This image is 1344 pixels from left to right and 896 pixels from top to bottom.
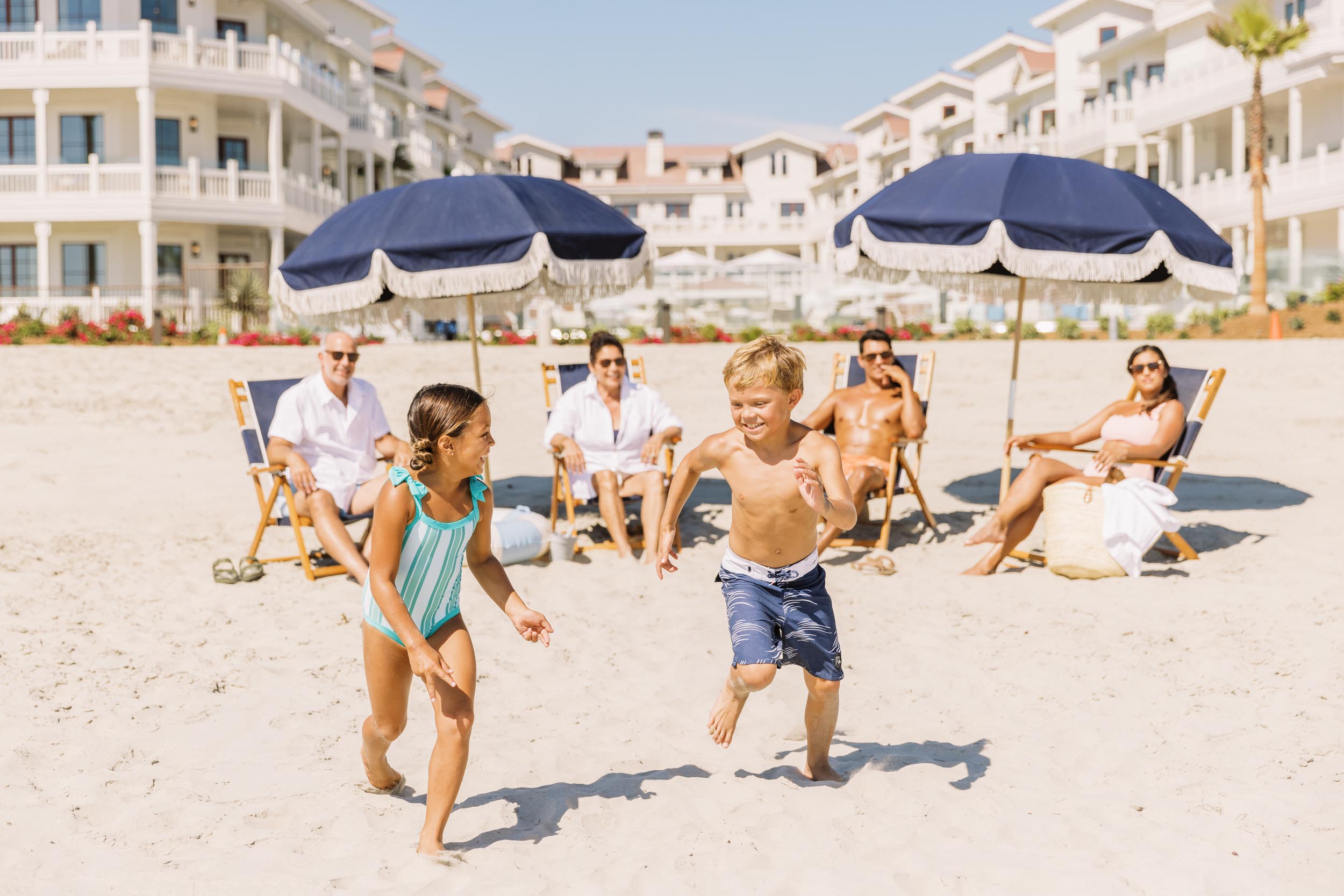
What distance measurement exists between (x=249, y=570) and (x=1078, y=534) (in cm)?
480

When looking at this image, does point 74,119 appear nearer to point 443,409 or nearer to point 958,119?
point 443,409

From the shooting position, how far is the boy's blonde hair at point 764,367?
3.46 meters

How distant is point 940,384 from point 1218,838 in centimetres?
1303

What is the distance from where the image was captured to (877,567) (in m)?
6.90

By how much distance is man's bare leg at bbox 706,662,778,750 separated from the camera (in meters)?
3.50

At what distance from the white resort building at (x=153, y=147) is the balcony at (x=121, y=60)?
3 cm

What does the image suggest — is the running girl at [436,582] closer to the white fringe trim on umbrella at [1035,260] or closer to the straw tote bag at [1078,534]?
the straw tote bag at [1078,534]

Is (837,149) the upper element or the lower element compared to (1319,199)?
upper

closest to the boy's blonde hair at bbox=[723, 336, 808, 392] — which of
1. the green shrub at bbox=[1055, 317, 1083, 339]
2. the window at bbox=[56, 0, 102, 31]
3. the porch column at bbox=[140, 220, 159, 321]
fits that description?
the green shrub at bbox=[1055, 317, 1083, 339]

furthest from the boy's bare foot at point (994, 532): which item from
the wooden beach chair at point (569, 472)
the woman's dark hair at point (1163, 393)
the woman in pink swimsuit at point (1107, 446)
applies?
the wooden beach chair at point (569, 472)

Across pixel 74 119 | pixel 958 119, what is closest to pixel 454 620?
pixel 74 119

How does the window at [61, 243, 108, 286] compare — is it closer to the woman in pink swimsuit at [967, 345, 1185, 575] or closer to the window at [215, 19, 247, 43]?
the window at [215, 19, 247, 43]

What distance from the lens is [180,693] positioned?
15.6 ft

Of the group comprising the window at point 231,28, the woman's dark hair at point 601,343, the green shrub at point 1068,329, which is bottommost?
the woman's dark hair at point 601,343
